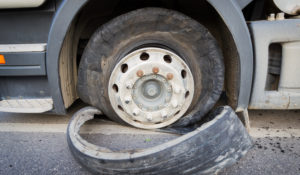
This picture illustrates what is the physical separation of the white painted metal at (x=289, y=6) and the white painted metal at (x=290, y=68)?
217 mm

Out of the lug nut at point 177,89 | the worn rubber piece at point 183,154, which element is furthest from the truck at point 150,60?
the worn rubber piece at point 183,154

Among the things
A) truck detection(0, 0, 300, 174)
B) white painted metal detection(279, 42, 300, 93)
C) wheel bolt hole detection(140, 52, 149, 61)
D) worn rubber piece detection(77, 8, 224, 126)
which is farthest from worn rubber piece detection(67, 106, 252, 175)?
wheel bolt hole detection(140, 52, 149, 61)

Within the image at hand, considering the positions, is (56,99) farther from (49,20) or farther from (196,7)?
(196,7)

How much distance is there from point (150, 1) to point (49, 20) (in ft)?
2.43

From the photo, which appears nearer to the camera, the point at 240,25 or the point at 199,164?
the point at 199,164

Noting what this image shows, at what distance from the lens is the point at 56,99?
1298 millimetres

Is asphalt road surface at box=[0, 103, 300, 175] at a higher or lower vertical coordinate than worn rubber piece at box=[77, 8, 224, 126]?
lower

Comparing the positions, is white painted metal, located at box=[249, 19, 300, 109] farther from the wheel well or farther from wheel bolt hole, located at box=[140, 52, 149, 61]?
wheel bolt hole, located at box=[140, 52, 149, 61]

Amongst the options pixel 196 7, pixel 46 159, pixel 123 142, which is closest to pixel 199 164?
pixel 123 142

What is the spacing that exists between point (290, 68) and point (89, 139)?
1464mm

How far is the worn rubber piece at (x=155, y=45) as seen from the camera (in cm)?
121

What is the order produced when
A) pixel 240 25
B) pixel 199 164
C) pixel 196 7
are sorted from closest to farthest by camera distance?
1. pixel 199 164
2. pixel 240 25
3. pixel 196 7

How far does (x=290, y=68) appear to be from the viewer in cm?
120

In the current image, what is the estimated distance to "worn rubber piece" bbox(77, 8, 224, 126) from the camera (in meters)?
1.21
